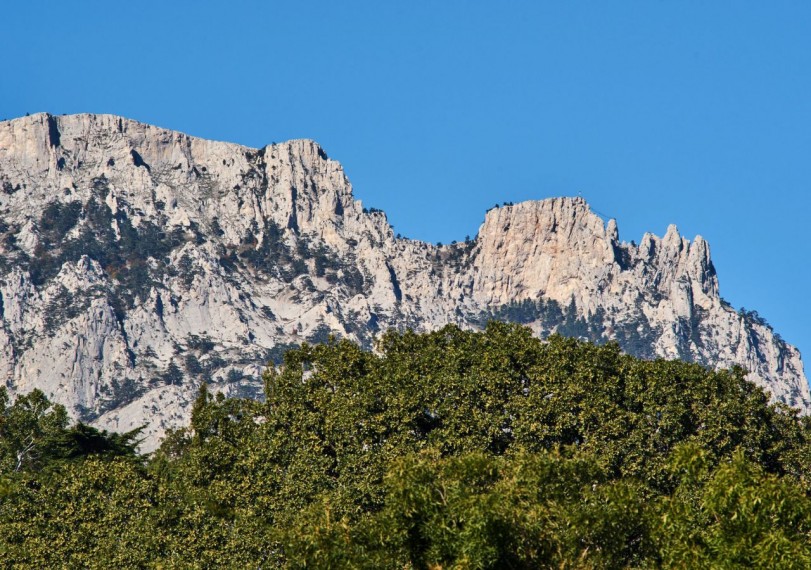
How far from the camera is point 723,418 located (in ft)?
234

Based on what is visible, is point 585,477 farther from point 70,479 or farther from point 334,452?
point 70,479

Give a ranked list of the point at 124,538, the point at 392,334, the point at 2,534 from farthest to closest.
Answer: the point at 392,334 → the point at 2,534 → the point at 124,538

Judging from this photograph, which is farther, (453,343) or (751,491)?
(453,343)

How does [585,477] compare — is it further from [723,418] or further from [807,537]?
[723,418]

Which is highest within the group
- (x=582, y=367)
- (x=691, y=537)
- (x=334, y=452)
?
(x=582, y=367)

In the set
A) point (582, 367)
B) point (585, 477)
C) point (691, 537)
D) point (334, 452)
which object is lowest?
point (691, 537)

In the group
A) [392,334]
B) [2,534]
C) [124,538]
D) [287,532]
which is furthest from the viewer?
[392,334]

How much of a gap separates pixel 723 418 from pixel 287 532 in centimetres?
2752

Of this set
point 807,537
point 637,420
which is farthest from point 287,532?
point 637,420

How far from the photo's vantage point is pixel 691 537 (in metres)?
45.3

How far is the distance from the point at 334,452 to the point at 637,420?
15.2m

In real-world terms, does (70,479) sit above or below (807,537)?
above

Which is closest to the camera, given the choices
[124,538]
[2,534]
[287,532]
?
[287,532]

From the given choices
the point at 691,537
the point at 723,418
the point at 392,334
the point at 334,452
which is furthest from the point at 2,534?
the point at 691,537
